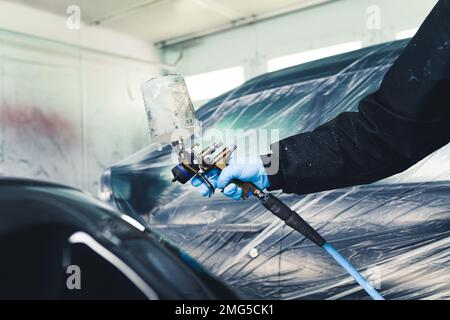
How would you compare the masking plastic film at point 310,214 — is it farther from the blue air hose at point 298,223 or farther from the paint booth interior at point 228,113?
the blue air hose at point 298,223

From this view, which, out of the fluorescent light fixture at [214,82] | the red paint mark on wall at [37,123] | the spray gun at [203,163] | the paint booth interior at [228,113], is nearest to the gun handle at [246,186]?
the spray gun at [203,163]

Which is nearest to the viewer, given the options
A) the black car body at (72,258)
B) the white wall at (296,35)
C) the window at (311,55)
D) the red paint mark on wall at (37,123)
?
the black car body at (72,258)

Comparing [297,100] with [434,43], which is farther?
[297,100]

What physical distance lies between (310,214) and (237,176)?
420 millimetres

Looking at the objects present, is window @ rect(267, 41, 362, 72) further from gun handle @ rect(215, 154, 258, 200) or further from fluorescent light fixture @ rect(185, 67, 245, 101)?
gun handle @ rect(215, 154, 258, 200)

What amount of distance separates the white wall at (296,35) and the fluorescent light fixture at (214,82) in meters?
0.05

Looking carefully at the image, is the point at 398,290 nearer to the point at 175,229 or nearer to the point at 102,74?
the point at 175,229

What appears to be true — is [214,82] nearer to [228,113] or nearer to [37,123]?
[37,123]

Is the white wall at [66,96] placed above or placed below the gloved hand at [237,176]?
above

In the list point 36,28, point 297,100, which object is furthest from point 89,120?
point 297,100

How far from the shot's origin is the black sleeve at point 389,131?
2.88 ft

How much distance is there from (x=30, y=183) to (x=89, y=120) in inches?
116

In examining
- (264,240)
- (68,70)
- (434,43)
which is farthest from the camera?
(68,70)

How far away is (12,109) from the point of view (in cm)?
303
